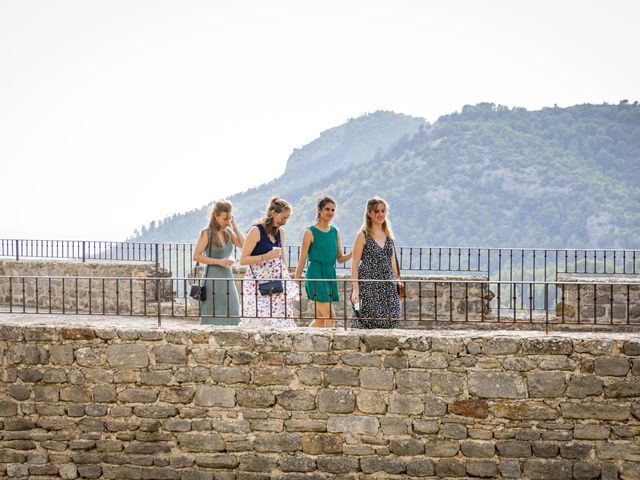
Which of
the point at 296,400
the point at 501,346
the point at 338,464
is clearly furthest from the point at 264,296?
the point at 501,346

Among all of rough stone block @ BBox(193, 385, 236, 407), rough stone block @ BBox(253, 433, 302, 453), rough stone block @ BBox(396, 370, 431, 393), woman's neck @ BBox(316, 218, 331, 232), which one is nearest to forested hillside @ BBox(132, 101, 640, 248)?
woman's neck @ BBox(316, 218, 331, 232)

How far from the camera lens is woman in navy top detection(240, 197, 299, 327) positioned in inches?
310

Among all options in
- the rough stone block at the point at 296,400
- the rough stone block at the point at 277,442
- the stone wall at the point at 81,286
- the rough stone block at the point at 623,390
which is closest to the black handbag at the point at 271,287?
the rough stone block at the point at 296,400

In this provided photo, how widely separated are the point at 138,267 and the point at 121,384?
780cm

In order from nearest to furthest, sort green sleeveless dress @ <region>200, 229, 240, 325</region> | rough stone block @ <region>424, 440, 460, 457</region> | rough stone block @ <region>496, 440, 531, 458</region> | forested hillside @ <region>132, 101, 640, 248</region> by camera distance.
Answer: rough stone block @ <region>496, 440, 531, 458</region>
rough stone block @ <region>424, 440, 460, 457</region>
green sleeveless dress @ <region>200, 229, 240, 325</region>
forested hillside @ <region>132, 101, 640, 248</region>

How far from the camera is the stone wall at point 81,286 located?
46.8 ft

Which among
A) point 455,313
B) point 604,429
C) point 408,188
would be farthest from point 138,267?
point 408,188

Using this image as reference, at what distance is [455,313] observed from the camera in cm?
1212

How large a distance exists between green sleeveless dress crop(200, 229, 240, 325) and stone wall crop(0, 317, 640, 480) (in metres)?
0.62

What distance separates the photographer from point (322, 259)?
Answer: 8000 millimetres

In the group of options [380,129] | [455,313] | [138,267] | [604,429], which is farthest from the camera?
[380,129]

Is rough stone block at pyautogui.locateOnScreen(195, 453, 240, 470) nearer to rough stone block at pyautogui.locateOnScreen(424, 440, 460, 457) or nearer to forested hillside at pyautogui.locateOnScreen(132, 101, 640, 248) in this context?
rough stone block at pyautogui.locateOnScreen(424, 440, 460, 457)

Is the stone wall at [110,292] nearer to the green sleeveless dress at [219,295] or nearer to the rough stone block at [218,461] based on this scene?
the green sleeveless dress at [219,295]

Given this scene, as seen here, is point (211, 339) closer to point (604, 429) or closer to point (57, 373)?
point (57, 373)
